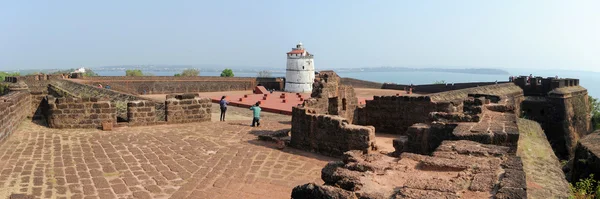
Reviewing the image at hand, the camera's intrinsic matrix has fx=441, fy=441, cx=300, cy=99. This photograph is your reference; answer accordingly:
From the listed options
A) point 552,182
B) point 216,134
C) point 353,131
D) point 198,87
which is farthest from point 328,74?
point 198,87

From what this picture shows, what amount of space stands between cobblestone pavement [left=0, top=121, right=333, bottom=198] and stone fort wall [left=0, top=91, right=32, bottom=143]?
10.0 inches

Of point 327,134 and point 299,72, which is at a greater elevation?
point 299,72

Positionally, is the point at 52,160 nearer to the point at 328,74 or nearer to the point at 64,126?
the point at 64,126

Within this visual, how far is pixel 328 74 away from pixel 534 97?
54.8 feet

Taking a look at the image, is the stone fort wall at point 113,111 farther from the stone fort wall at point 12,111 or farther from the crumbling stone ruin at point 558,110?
the crumbling stone ruin at point 558,110

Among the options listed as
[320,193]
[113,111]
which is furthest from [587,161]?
[113,111]

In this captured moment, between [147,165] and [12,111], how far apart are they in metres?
4.99

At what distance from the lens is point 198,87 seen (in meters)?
37.6

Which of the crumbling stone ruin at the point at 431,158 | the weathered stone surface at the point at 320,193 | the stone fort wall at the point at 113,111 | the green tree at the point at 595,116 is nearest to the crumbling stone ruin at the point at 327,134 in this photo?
the crumbling stone ruin at the point at 431,158

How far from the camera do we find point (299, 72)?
4209cm

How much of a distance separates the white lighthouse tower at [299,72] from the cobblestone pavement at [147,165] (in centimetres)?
A: 2976

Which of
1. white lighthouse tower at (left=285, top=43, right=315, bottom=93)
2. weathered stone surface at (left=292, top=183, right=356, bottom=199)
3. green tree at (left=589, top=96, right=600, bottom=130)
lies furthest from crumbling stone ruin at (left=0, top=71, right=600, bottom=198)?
white lighthouse tower at (left=285, top=43, right=315, bottom=93)

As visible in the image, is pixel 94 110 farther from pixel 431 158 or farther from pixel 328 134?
pixel 431 158

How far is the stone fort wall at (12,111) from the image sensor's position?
9.80 m
